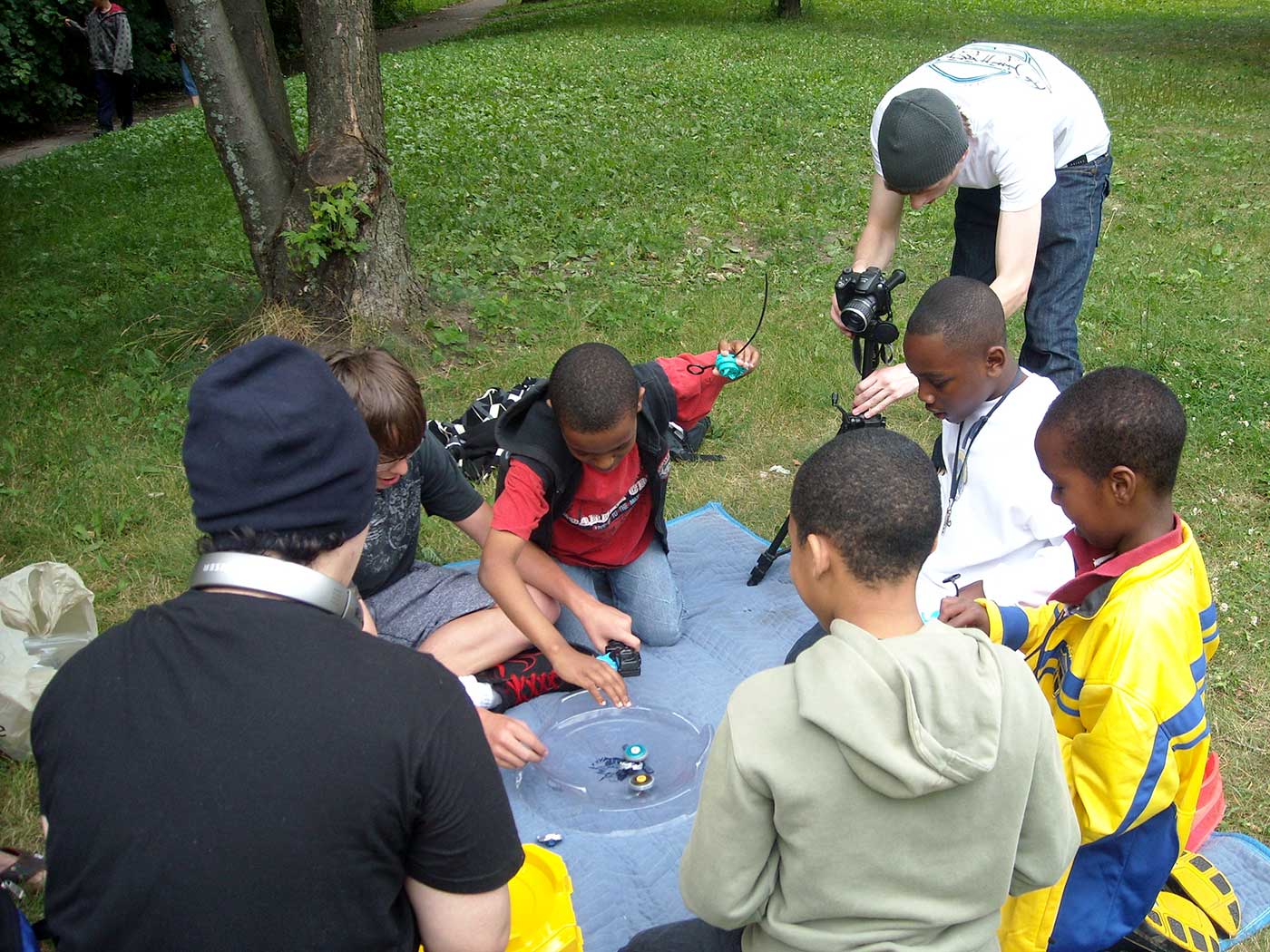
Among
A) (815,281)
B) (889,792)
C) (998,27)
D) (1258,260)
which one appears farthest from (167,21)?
(889,792)

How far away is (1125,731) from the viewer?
68.1 inches

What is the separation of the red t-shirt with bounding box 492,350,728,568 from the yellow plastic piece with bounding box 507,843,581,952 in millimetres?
955

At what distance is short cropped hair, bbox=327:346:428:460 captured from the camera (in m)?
2.46

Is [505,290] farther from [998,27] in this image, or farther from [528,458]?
[998,27]

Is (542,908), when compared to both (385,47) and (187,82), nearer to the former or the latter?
(187,82)

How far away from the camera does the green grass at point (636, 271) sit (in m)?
3.97

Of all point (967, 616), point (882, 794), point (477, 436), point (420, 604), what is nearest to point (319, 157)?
point (477, 436)

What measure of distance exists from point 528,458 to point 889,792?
66.4 inches

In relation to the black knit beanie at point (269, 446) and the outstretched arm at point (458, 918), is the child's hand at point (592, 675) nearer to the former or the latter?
the outstretched arm at point (458, 918)

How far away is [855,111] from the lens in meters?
10.2

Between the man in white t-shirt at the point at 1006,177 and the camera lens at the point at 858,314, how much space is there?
177mm

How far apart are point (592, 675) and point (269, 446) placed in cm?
152

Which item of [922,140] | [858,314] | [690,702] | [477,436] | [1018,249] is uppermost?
[922,140]

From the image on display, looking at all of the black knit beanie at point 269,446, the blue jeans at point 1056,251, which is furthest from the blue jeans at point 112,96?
the black knit beanie at point 269,446
